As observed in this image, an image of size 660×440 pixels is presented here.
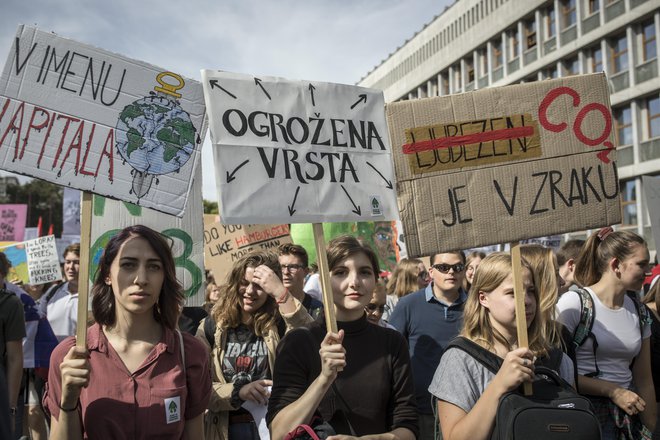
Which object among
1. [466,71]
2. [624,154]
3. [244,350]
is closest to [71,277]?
[244,350]

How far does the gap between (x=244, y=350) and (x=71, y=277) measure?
293 cm

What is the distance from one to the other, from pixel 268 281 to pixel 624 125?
2804 centimetres

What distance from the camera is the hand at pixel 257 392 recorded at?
3.81m

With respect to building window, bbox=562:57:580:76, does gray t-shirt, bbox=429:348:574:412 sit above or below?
below

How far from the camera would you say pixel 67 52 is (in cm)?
297

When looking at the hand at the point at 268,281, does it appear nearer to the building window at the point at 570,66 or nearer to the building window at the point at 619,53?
the building window at the point at 619,53

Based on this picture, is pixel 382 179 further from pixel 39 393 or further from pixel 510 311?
pixel 39 393

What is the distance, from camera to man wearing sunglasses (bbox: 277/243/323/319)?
5.44 m

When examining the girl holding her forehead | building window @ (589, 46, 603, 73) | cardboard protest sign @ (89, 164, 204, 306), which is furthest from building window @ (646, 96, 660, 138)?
the girl holding her forehead

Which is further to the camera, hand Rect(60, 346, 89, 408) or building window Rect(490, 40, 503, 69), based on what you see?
building window Rect(490, 40, 503, 69)

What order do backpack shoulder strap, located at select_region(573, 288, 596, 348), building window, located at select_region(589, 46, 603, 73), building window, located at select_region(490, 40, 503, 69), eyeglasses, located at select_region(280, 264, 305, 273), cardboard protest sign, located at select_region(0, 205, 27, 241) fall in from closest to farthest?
1. backpack shoulder strap, located at select_region(573, 288, 596, 348)
2. eyeglasses, located at select_region(280, 264, 305, 273)
3. cardboard protest sign, located at select_region(0, 205, 27, 241)
4. building window, located at select_region(589, 46, 603, 73)
5. building window, located at select_region(490, 40, 503, 69)

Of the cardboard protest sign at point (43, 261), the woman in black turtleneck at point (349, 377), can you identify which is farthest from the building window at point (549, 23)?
the woman in black turtleneck at point (349, 377)

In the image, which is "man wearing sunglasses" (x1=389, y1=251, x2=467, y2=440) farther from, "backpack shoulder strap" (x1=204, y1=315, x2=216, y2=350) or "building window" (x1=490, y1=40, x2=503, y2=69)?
"building window" (x1=490, y1=40, x2=503, y2=69)

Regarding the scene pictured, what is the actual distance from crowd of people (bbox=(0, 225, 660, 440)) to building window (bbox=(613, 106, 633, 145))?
26257 mm
